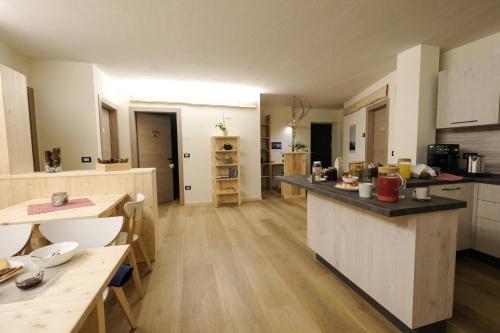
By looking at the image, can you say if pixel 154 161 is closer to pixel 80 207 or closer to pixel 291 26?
pixel 80 207

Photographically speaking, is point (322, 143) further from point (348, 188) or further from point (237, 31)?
point (348, 188)

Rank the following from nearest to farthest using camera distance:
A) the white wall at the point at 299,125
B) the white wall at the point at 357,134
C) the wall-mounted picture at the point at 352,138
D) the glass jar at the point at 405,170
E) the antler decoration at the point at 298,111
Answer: the glass jar at the point at 405,170 < the white wall at the point at 357,134 < the wall-mounted picture at the point at 352,138 < the antler decoration at the point at 298,111 < the white wall at the point at 299,125

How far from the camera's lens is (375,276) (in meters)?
1.59

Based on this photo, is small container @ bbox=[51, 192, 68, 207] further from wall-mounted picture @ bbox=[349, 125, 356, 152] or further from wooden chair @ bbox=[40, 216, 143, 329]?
wall-mounted picture @ bbox=[349, 125, 356, 152]

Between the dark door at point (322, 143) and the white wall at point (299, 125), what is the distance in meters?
0.16

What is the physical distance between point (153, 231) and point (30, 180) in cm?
133

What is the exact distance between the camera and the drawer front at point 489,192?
217cm

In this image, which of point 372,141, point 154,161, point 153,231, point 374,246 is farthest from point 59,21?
point 372,141

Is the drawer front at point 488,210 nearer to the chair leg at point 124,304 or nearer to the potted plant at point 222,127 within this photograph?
the chair leg at point 124,304

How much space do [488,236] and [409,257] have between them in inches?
68.4

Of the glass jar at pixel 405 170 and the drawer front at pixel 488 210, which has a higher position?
the glass jar at pixel 405 170

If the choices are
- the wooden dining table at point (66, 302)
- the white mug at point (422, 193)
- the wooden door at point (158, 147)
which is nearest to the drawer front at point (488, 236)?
the white mug at point (422, 193)

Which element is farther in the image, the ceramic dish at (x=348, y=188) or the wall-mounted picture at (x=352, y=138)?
the wall-mounted picture at (x=352, y=138)

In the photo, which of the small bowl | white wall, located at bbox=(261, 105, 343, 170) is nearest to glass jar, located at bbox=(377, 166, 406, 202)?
the small bowl
